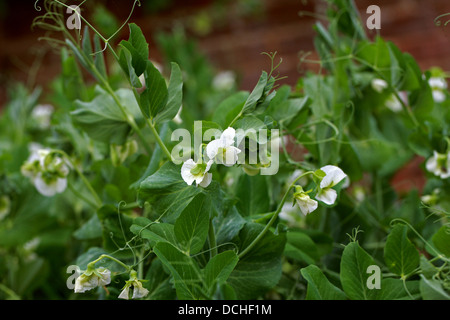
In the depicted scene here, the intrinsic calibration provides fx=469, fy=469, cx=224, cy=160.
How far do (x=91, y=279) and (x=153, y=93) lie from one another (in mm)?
137

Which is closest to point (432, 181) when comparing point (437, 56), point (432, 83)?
point (432, 83)

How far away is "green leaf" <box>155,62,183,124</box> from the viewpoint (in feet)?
1.14

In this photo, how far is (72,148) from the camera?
1.85 ft

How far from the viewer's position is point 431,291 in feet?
1.06

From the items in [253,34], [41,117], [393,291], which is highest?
[253,34]

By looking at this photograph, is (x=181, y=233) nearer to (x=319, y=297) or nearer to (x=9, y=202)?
(x=319, y=297)

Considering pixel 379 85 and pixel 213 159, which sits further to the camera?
pixel 379 85

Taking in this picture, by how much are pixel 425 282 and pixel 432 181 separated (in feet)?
0.62

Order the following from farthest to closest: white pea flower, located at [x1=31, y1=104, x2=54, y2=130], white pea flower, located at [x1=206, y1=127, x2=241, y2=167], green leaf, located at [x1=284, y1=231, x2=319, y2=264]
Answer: white pea flower, located at [x1=31, y1=104, x2=54, y2=130]
green leaf, located at [x1=284, y1=231, x2=319, y2=264]
white pea flower, located at [x1=206, y1=127, x2=241, y2=167]

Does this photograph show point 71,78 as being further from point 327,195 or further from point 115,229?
point 327,195

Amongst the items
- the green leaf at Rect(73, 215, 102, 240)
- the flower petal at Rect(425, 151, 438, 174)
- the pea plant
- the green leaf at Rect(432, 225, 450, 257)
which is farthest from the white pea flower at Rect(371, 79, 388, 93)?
the green leaf at Rect(73, 215, 102, 240)

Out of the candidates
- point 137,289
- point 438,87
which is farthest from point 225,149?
point 438,87

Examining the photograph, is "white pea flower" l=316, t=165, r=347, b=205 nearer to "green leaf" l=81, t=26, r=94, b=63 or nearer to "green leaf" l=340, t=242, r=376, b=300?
"green leaf" l=340, t=242, r=376, b=300

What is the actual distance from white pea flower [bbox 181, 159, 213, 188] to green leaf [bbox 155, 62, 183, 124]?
0.06m
